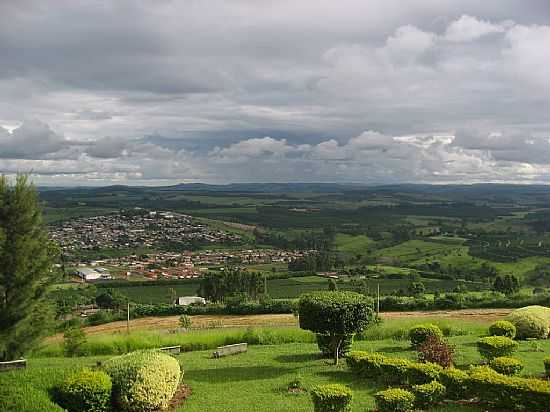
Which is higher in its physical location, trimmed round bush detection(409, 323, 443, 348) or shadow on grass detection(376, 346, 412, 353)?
trimmed round bush detection(409, 323, 443, 348)

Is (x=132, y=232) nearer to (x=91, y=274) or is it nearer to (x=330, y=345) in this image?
(x=91, y=274)

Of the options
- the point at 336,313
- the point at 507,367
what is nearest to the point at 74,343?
the point at 336,313

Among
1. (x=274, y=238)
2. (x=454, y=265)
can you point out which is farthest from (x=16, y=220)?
(x=274, y=238)

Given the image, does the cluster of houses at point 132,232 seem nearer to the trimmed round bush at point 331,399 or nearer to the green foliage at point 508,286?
the green foliage at point 508,286

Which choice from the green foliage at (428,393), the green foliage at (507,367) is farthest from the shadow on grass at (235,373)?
the green foliage at (507,367)

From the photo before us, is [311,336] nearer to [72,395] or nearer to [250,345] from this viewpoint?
[250,345]

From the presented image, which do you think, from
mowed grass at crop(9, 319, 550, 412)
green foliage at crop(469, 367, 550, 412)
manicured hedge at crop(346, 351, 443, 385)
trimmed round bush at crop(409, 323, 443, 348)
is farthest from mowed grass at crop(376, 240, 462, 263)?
green foliage at crop(469, 367, 550, 412)

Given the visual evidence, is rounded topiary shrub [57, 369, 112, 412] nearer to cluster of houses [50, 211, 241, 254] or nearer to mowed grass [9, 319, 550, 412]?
mowed grass [9, 319, 550, 412]
